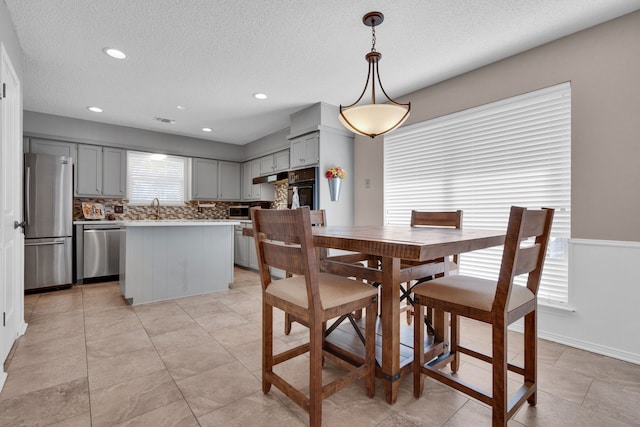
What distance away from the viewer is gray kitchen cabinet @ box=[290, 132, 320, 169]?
160 inches

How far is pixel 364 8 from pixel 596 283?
2697mm

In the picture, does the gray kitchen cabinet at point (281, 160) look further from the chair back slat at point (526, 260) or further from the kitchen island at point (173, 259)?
the chair back slat at point (526, 260)

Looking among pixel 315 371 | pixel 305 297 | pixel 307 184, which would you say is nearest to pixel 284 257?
pixel 305 297

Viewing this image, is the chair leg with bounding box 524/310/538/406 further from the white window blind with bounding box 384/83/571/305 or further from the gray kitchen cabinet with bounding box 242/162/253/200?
the gray kitchen cabinet with bounding box 242/162/253/200

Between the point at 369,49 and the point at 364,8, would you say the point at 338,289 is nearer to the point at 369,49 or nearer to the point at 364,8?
the point at 364,8

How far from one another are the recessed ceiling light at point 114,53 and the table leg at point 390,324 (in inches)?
118

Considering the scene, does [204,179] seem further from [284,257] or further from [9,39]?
[284,257]

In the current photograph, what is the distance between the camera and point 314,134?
4078mm

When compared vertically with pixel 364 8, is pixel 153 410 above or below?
below

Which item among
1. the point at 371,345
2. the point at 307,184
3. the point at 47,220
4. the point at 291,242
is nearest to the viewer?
the point at 291,242

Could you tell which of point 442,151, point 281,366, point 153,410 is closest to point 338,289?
point 281,366

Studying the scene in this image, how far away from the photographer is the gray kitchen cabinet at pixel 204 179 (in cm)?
579

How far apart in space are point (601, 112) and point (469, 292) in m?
2.00

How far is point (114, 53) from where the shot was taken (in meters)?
2.74
